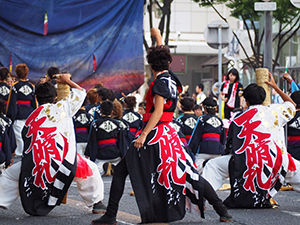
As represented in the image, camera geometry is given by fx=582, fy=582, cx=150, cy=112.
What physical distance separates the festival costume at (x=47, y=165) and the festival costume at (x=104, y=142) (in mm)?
3516

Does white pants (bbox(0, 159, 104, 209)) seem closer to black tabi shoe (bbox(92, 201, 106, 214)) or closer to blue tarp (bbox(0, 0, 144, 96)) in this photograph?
black tabi shoe (bbox(92, 201, 106, 214))

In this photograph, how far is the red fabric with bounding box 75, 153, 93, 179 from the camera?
5672 millimetres

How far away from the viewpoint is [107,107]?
920 centimetres

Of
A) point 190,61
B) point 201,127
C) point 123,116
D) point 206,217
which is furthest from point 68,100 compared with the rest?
point 190,61

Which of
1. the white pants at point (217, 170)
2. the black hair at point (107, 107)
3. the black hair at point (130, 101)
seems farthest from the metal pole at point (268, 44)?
→ the black hair at point (130, 101)

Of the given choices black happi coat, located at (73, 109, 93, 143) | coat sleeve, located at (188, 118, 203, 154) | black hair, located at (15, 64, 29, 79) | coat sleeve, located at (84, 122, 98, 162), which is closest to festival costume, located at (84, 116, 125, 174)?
coat sleeve, located at (84, 122, 98, 162)

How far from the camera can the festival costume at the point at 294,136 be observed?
26.2 feet

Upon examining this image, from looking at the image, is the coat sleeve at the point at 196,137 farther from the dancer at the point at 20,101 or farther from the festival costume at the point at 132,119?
the dancer at the point at 20,101

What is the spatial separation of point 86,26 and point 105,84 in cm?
116

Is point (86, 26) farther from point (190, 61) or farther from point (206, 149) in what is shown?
point (190, 61)

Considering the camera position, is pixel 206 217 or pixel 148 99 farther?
pixel 206 217

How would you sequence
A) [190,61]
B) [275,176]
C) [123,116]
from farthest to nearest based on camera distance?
[190,61] < [123,116] < [275,176]

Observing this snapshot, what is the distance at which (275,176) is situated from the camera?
20.5ft

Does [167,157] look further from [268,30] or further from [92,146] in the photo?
[92,146]
